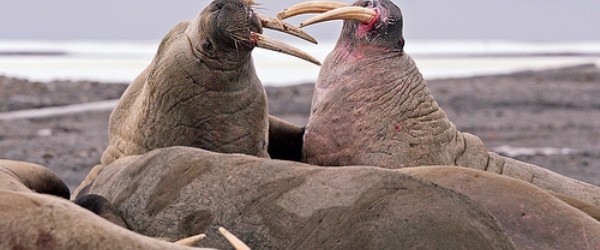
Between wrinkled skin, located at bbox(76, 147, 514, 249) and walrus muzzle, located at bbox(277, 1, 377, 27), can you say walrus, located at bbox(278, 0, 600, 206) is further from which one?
wrinkled skin, located at bbox(76, 147, 514, 249)

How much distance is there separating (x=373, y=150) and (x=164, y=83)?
1070 mm

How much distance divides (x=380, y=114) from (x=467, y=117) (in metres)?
11.3

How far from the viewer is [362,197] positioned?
4.61m

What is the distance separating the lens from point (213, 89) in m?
6.25

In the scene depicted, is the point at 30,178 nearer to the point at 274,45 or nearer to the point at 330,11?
the point at 274,45

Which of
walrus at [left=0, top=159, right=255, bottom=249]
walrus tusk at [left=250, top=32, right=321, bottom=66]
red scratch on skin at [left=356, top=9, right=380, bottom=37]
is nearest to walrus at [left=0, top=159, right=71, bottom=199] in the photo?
walrus at [left=0, top=159, right=255, bottom=249]

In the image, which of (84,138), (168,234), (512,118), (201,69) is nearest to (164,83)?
(201,69)

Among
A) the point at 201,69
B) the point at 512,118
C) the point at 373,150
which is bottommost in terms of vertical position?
the point at 512,118

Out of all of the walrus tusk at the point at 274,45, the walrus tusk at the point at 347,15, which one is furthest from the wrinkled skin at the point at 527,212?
the walrus tusk at the point at 347,15

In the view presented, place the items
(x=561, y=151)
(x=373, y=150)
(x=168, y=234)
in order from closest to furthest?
(x=168, y=234) → (x=373, y=150) → (x=561, y=151)

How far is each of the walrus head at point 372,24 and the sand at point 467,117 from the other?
162 inches

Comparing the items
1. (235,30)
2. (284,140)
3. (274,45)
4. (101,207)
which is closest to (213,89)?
(235,30)

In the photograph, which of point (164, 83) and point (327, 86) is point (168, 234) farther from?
point (327, 86)

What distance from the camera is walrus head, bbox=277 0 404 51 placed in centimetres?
717
